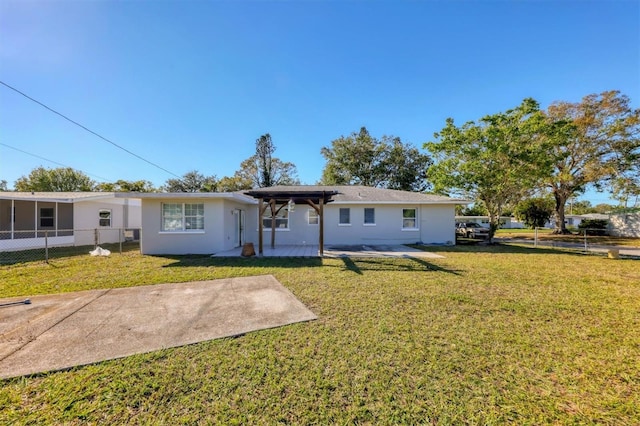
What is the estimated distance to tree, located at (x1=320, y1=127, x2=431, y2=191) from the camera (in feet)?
101

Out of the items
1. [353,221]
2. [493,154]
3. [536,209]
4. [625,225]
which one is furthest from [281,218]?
[625,225]

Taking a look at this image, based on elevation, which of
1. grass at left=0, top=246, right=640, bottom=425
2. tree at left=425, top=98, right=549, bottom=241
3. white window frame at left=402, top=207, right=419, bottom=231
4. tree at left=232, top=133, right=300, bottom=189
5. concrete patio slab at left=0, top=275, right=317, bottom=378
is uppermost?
tree at left=232, top=133, right=300, bottom=189

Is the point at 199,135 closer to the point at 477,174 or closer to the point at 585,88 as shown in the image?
the point at 477,174

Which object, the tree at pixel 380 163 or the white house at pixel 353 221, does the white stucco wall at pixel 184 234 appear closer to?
the white house at pixel 353 221

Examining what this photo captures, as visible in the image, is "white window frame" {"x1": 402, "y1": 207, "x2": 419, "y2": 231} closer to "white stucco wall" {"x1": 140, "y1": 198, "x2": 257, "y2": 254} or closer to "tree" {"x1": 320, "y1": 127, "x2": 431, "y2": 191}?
"white stucco wall" {"x1": 140, "y1": 198, "x2": 257, "y2": 254}

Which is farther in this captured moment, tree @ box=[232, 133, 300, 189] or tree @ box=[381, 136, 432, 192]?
tree @ box=[232, 133, 300, 189]

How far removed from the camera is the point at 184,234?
1127 centimetres

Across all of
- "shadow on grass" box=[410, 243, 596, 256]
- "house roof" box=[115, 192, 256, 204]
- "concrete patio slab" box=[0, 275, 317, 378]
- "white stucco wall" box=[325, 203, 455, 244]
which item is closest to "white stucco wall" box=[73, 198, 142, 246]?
"house roof" box=[115, 192, 256, 204]

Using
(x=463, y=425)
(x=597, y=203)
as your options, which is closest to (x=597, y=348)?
(x=463, y=425)

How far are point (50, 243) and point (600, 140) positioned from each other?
37593 millimetres

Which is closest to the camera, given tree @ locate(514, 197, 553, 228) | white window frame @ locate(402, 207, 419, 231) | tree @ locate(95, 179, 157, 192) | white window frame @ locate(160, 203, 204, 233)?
white window frame @ locate(160, 203, 204, 233)

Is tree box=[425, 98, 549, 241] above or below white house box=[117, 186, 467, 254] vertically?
above

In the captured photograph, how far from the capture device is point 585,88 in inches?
779

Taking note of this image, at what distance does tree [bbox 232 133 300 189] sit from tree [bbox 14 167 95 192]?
22.3 metres
